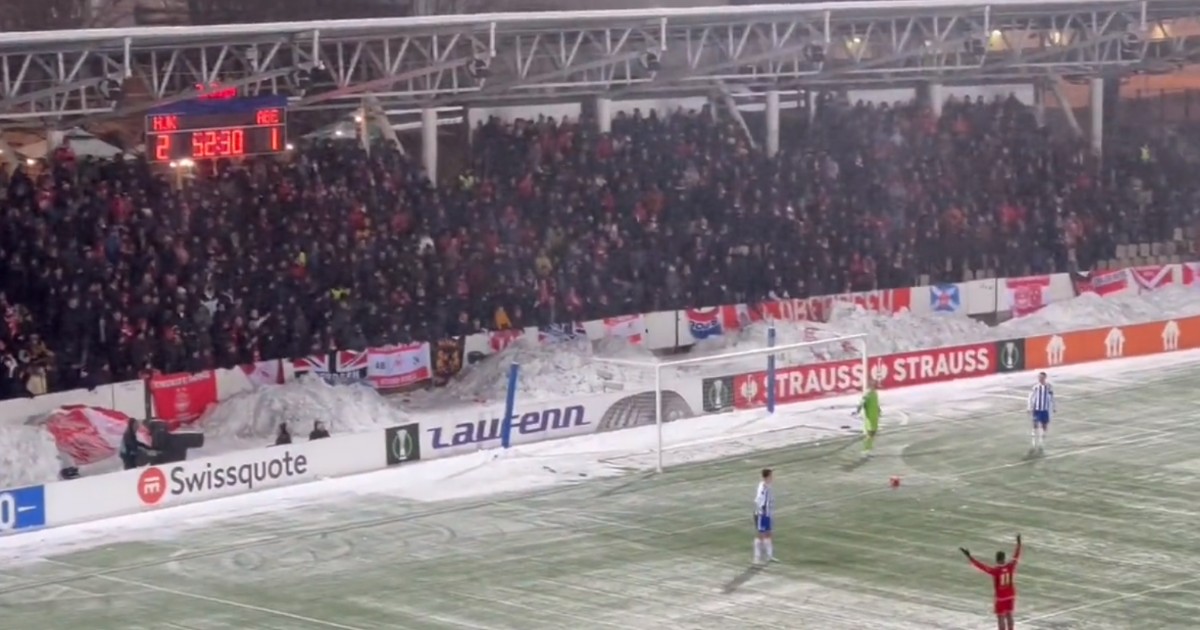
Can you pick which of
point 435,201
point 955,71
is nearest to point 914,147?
point 955,71

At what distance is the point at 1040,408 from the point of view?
3400 centimetres

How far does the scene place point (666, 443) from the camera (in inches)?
1391

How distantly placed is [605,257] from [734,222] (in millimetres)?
4052

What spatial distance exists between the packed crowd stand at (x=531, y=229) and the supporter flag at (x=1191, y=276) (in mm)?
1711

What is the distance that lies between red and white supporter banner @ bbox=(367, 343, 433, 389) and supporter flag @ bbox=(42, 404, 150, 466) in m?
5.46

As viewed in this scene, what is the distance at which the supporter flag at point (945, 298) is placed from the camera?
1779 inches

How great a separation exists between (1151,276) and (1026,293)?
3815 millimetres

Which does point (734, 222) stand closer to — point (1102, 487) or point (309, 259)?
point (309, 259)

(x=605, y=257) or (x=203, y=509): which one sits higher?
(x=605, y=257)

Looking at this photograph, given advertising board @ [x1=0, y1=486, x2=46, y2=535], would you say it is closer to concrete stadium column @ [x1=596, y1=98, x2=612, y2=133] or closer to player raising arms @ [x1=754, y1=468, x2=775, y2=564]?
player raising arms @ [x1=754, y1=468, x2=775, y2=564]

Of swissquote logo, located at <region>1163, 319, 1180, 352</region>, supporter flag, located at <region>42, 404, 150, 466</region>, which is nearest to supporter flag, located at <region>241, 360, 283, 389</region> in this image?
supporter flag, located at <region>42, 404, 150, 466</region>

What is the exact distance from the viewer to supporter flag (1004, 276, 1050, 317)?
153 feet

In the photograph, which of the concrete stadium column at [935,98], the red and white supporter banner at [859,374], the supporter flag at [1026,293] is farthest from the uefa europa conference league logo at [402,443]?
the concrete stadium column at [935,98]

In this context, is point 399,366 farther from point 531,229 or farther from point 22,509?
point 22,509
